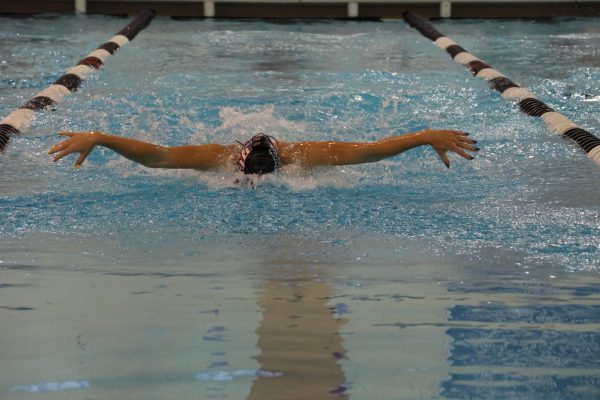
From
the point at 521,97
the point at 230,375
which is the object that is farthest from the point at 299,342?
the point at 521,97

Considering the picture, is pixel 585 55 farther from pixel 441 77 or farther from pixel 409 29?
pixel 409 29

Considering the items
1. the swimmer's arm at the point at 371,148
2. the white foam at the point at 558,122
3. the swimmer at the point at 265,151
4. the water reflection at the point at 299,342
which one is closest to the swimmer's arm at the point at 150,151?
the swimmer at the point at 265,151

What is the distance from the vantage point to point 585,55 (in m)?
8.73

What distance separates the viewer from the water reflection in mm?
2283

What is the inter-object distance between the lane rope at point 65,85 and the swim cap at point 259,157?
1.48 metres

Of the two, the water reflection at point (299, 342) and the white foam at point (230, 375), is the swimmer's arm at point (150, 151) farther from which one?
the white foam at point (230, 375)

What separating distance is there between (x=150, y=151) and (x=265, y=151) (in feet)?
1.40

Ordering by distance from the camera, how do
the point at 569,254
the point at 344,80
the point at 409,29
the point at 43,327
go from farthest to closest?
the point at 409,29, the point at 344,80, the point at 569,254, the point at 43,327

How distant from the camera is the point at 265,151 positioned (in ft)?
13.1

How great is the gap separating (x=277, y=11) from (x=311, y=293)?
9428mm

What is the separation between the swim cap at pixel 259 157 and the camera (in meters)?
4.00

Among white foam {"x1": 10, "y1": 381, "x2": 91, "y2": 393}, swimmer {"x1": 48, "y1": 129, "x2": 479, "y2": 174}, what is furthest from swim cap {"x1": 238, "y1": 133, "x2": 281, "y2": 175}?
white foam {"x1": 10, "y1": 381, "x2": 91, "y2": 393}

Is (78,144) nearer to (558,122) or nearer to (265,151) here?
(265,151)

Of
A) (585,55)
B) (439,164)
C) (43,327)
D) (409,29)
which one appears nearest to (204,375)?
(43,327)
